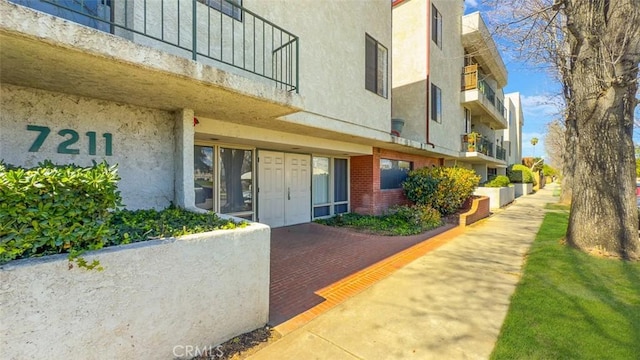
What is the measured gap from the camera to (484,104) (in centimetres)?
1703

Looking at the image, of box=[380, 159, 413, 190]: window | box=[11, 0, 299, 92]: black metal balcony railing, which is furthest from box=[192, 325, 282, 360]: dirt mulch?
box=[380, 159, 413, 190]: window

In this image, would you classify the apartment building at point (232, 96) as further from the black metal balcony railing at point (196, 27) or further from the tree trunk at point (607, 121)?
the tree trunk at point (607, 121)

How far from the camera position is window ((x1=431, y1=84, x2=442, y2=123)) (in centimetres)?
1323

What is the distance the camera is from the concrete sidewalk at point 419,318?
306 centimetres

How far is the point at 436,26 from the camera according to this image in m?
13.8

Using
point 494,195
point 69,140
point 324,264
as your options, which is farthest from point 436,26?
point 69,140

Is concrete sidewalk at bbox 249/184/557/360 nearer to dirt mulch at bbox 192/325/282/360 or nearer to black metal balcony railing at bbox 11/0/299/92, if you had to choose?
dirt mulch at bbox 192/325/282/360

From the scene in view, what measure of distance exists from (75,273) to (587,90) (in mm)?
9183

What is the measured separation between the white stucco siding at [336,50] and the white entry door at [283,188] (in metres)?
2.62

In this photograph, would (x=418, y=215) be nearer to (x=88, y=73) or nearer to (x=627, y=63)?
(x=627, y=63)

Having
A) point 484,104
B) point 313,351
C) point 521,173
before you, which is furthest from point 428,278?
point 521,173

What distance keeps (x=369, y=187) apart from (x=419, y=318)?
754 cm

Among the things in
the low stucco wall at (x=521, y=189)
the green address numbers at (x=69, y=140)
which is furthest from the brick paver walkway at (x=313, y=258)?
the low stucco wall at (x=521, y=189)

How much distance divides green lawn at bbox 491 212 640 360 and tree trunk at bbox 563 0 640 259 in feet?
2.38
